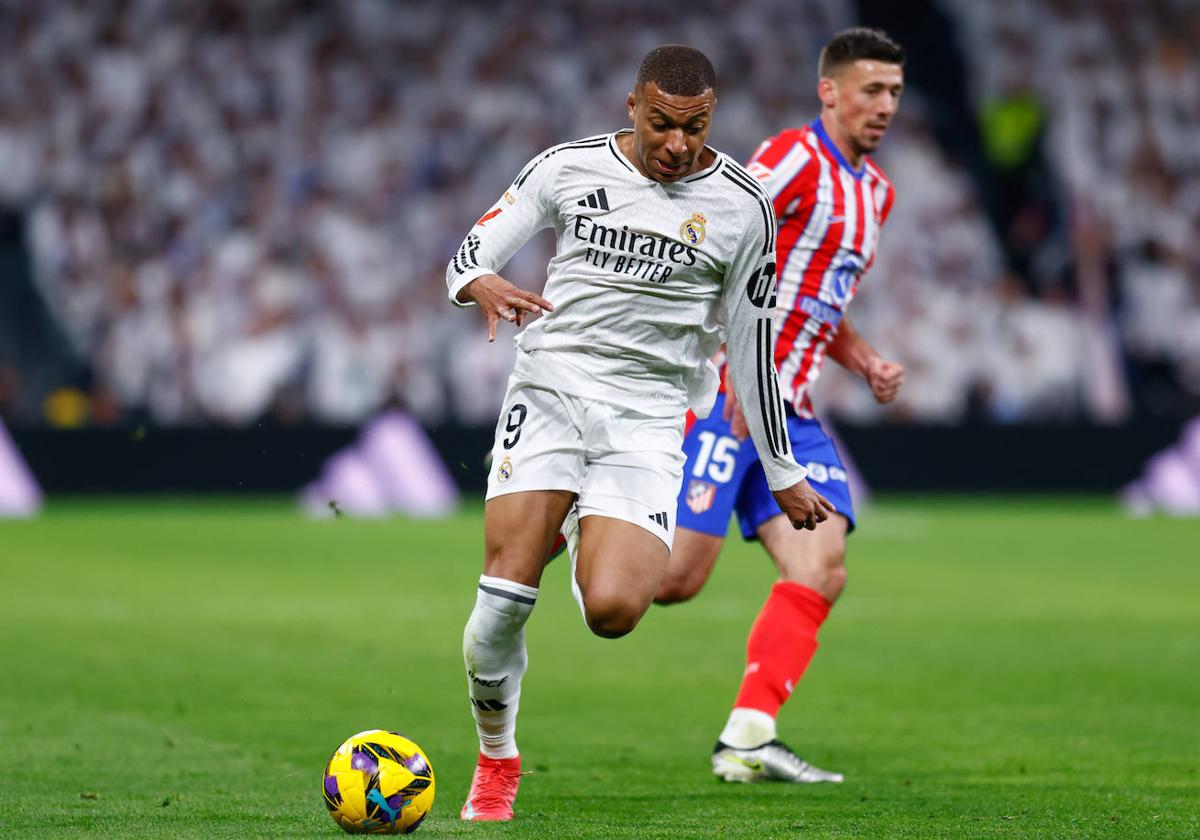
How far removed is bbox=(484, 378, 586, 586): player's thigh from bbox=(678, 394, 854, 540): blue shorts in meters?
1.25

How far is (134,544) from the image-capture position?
16188mm

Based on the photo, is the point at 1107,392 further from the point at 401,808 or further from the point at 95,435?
the point at 401,808

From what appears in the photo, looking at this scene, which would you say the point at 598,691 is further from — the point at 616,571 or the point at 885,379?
the point at 616,571

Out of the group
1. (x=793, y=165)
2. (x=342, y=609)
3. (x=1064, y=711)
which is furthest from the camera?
(x=342, y=609)

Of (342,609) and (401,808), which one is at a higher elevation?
(401,808)

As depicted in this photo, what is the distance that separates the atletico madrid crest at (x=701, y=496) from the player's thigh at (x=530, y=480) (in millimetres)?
1245

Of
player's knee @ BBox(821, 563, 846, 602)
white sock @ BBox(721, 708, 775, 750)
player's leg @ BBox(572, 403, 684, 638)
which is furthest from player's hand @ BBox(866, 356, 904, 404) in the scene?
player's leg @ BBox(572, 403, 684, 638)

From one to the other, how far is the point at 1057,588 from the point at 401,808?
9.58 metres

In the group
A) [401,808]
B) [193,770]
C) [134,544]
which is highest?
[401,808]

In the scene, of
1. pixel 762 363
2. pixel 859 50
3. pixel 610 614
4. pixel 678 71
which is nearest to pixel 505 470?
pixel 610 614

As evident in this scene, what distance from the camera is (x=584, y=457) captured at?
19.0ft

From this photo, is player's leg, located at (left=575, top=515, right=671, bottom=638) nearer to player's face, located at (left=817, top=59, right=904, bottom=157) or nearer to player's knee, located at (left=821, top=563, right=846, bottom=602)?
player's knee, located at (left=821, top=563, right=846, bottom=602)

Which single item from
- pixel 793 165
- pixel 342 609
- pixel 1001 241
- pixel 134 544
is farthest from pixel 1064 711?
pixel 1001 241

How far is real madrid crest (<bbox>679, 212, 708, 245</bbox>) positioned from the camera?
571 cm
